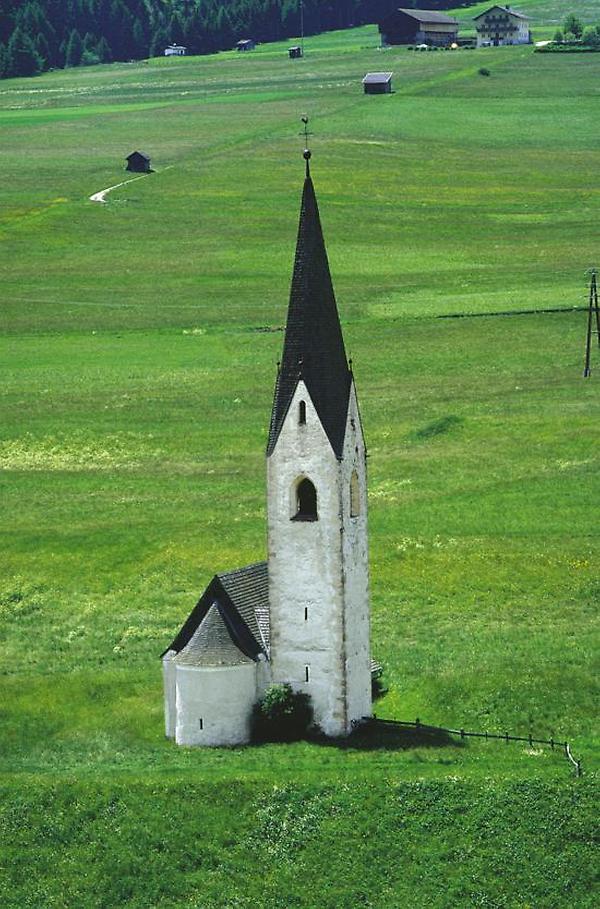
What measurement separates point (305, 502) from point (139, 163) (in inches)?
4747

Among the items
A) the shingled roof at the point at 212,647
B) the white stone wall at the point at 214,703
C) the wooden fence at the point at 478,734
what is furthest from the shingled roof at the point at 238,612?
the wooden fence at the point at 478,734

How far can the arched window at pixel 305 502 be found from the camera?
186ft

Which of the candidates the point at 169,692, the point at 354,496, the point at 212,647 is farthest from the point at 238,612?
the point at 354,496

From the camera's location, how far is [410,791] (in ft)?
172

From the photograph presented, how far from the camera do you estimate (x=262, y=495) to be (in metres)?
87.5

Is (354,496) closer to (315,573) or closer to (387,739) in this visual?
(315,573)

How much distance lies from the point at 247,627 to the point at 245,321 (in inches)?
2616

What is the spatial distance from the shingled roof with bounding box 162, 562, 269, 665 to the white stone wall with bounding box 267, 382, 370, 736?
887mm

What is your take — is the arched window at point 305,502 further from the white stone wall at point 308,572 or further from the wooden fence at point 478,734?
the wooden fence at point 478,734

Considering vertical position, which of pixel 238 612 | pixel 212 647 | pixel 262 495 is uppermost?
pixel 238 612

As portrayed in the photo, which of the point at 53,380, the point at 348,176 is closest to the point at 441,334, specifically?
the point at 53,380

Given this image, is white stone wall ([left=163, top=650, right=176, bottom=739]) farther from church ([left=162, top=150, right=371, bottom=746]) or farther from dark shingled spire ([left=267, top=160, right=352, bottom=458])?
dark shingled spire ([left=267, top=160, right=352, bottom=458])

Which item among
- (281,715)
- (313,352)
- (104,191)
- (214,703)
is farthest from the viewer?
(104,191)

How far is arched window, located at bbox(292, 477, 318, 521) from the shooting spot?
56844mm
